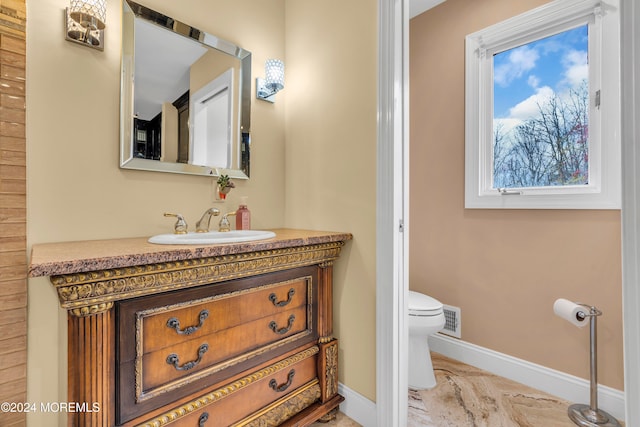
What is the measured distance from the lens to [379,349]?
1.41m

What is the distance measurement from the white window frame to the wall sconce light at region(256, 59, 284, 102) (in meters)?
1.36

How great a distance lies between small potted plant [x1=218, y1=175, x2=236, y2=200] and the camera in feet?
5.09

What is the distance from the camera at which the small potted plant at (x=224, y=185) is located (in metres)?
1.55

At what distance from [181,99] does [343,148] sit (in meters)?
0.84

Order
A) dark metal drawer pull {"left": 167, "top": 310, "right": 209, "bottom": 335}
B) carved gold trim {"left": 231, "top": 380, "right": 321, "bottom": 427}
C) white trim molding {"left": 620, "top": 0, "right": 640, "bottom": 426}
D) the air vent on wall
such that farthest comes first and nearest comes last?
the air vent on wall → carved gold trim {"left": 231, "top": 380, "right": 321, "bottom": 427} → dark metal drawer pull {"left": 167, "top": 310, "right": 209, "bottom": 335} → white trim molding {"left": 620, "top": 0, "right": 640, "bottom": 426}

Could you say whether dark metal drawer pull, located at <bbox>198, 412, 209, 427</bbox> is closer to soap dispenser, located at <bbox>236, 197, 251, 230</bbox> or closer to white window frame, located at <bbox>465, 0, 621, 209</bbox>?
soap dispenser, located at <bbox>236, 197, 251, 230</bbox>

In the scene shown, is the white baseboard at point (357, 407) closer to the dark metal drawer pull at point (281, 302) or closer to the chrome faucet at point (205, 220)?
the dark metal drawer pull at point (281, 302)

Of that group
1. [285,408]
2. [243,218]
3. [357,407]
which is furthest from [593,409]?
[243,218]

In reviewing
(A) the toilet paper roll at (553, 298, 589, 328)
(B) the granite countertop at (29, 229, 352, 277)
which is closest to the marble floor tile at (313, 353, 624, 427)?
(A) the toilet paper roll at (553, 298, 589, 328)

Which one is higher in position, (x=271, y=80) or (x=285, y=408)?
(x=271, y=80)

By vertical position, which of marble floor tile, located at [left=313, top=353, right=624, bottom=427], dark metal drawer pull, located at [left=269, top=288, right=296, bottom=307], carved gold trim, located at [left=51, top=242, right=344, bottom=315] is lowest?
marble floor tile, located at [left=313, top=353, right=624, bottom=427]

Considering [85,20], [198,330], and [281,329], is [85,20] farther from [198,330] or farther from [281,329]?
[281,329]

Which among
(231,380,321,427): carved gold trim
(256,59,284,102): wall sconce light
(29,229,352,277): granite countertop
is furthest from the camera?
(256,59,284,102): wall sconce light

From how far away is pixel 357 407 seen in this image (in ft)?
4.95
